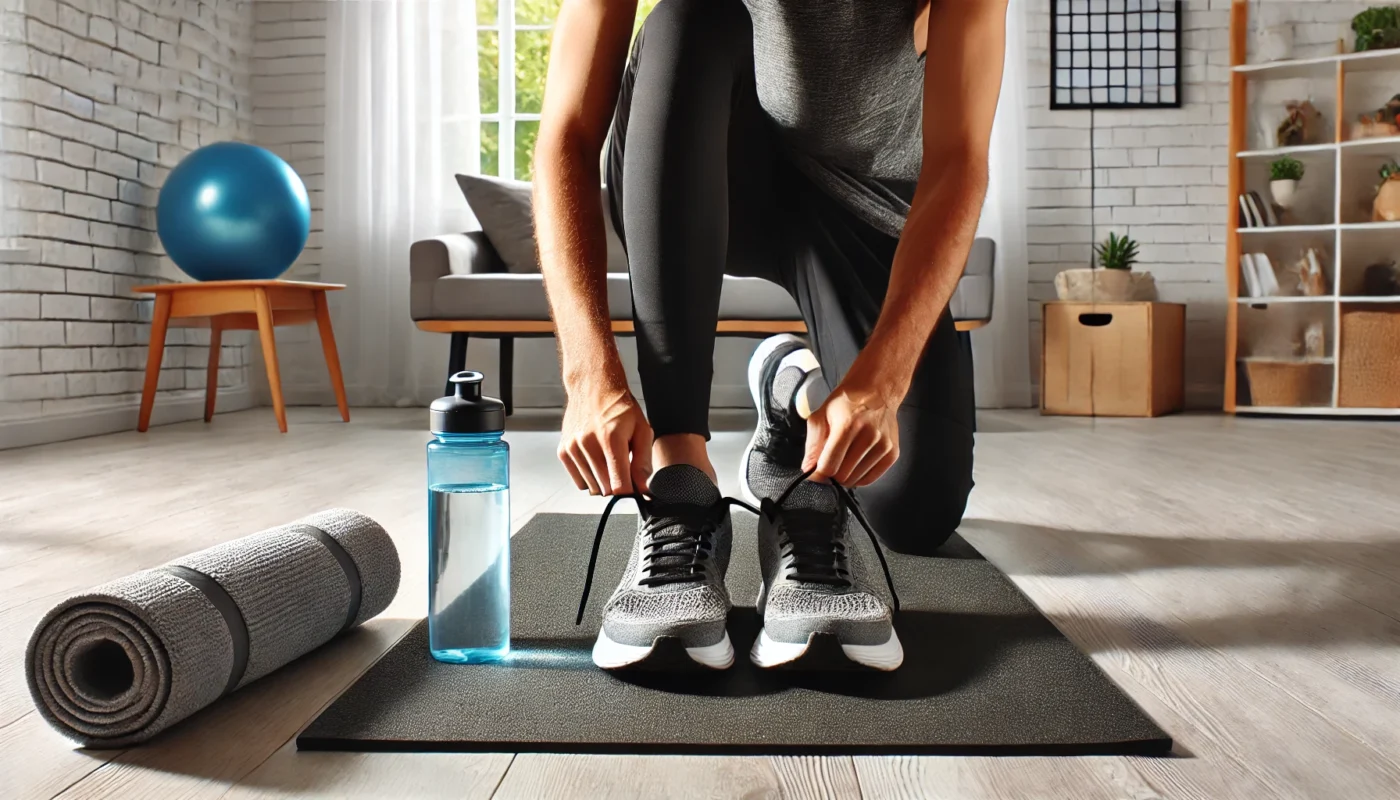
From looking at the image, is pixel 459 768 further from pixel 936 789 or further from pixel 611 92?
pixel 611 92

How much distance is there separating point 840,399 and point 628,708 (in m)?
0.28

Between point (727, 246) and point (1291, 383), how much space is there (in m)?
3.10

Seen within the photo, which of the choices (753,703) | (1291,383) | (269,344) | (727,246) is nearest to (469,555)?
(753,703)

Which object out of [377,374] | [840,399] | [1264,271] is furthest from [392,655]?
[1264,271]

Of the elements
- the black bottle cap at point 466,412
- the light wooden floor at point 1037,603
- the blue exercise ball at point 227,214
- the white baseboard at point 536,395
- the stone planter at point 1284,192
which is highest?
the stone planter at point 1284,192

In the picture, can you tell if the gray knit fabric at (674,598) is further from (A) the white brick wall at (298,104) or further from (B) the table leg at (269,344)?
(A) the white brick wall at (298,104)

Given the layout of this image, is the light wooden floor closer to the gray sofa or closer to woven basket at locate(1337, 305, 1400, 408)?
the gray sofa

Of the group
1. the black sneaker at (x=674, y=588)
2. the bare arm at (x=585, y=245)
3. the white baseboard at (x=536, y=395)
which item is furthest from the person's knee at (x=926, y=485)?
the white baseboard at (x=536, y=395)

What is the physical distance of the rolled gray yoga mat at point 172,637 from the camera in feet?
2.20

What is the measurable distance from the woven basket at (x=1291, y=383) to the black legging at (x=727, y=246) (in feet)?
9.17

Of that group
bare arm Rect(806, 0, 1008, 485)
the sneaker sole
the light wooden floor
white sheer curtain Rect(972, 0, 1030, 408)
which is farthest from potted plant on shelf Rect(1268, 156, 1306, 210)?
bare arm Rect(806, 0, 1008, 485)

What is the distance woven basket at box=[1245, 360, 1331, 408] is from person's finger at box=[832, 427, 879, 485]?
3.29 metres

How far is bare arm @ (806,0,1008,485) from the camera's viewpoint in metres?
0.79

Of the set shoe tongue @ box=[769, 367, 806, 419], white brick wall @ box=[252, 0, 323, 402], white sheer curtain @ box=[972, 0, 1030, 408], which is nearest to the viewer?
shoe tongue @ box=[769, 367, 806, 419]
